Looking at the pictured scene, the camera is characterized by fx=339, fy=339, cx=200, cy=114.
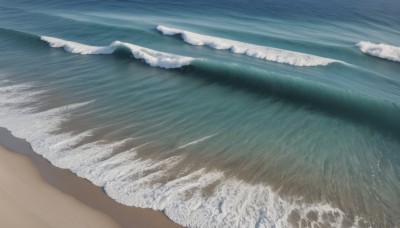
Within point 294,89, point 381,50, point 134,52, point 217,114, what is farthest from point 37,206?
point 381,50

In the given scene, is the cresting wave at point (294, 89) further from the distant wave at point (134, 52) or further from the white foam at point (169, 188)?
the white foam at point (169, 188)

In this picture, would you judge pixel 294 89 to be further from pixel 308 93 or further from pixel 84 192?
pixel 84 192

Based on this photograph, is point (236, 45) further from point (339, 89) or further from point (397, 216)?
point (397, 216)

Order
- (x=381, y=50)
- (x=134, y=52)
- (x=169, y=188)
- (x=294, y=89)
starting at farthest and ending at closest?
(x=381, y=50)
(x=134, y=52)
(x=294, y=89)
(x=169, y=188)

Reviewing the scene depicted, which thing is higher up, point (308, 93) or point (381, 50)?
point (381, 50)

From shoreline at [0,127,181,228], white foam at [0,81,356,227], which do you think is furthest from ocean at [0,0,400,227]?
shoreline at [0,127,181,228]

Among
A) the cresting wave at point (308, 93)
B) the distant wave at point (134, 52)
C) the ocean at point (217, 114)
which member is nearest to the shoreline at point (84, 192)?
the ocean at point (217, 114)
